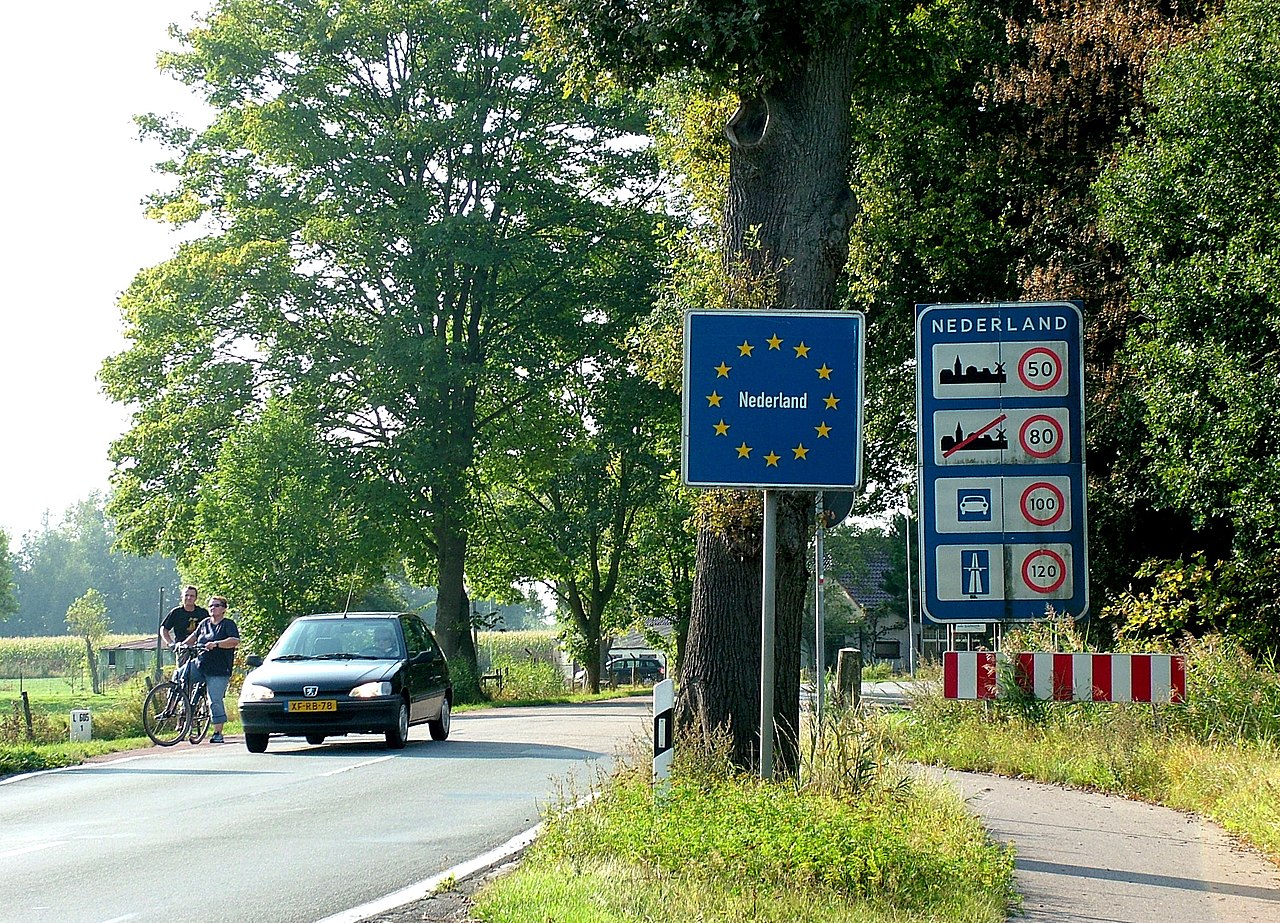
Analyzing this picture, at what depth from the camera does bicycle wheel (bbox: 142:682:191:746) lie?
1897 cm

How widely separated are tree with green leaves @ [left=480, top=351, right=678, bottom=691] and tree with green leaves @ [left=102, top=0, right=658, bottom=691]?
4.57 ft

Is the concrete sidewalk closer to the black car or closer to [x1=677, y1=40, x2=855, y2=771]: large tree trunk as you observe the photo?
[x1=677, y1=40, x2=855, y2=771]: large tree trunk

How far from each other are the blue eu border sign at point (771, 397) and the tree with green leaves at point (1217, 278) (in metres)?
7.82

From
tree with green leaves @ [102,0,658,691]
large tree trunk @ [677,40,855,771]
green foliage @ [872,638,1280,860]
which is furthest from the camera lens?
tree with green leaves @ [102,0,658,691]

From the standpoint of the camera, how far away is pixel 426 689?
722 inches

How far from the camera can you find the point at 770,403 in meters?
9.29

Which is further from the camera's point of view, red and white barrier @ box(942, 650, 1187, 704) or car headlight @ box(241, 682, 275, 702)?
car headlight @ box(241, 682, 275, 702)

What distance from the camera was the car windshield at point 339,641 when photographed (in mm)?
17797

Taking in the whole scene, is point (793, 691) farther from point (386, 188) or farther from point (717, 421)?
point (386, 188)

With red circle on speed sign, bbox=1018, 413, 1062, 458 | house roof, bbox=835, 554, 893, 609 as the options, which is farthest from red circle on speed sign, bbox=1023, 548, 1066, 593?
house roof, bbox=835, 554, 893, 609

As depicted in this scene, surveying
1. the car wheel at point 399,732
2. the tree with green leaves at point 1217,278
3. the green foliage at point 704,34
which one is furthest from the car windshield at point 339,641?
the tree with green leaves at point 1217,278

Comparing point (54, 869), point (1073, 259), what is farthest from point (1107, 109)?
point (54, 869)

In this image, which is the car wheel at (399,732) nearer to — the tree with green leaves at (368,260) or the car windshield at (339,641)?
the car windshield at (339,641)

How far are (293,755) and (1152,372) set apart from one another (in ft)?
35.8
